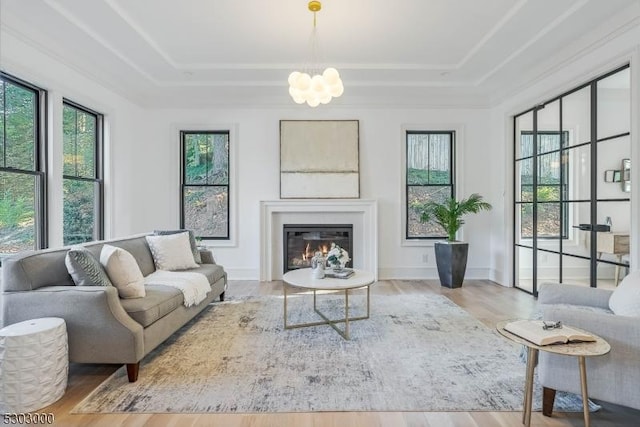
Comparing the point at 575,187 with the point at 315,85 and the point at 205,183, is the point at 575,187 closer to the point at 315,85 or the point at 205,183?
the point at 315,85

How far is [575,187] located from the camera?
3.86m

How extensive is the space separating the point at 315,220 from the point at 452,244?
83.0 inches

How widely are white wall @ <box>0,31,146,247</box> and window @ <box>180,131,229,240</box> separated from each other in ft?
2.35

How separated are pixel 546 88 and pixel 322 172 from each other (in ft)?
10.4

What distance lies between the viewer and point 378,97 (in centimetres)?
540

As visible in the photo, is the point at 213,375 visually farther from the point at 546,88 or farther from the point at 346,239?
the point at 546,88

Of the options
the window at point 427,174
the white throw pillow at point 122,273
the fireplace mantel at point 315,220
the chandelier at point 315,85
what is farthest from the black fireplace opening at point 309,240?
the white throw pillow at point 122,273

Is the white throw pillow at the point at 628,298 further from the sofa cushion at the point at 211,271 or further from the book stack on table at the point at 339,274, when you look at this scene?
the sofa cushion at the point at 211,271

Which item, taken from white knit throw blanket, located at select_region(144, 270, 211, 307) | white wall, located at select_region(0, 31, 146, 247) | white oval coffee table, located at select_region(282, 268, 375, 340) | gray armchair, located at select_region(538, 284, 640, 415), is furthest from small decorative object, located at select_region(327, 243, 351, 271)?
white wall, located at select_region(0, 31, 146, 247)

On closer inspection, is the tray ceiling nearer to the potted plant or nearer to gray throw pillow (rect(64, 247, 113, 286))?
the potted plant

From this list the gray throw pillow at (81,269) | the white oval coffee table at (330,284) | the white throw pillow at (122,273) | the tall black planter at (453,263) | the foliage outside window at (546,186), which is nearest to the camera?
the gray throw pillow at (81,269)

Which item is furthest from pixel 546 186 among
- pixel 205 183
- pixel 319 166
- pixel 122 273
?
pixel 205 183

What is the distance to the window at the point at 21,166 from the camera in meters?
3.22

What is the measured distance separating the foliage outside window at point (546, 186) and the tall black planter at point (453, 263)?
2.89 feet
